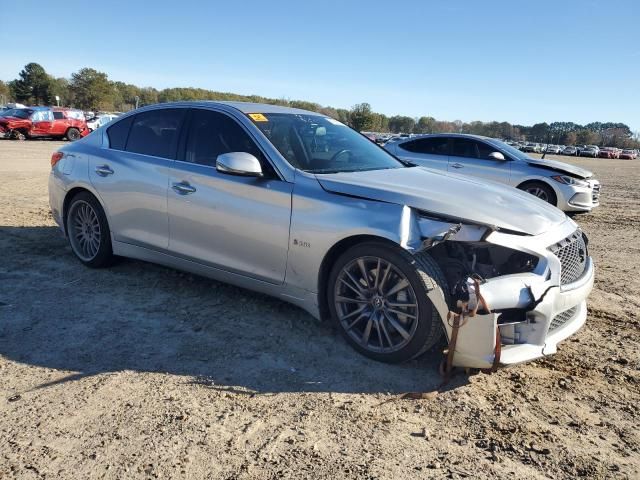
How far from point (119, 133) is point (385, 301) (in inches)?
129

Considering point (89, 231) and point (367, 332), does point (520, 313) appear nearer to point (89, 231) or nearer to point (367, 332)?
point (367, 332)

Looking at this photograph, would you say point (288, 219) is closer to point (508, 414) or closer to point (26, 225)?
point (508, 414)

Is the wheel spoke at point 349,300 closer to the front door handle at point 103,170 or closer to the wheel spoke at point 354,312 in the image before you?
the wheel spoke at point 354,312

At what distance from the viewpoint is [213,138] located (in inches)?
174

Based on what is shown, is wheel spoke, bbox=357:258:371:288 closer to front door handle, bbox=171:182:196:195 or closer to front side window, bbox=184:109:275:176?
front side window, bbox=184:109:275:176

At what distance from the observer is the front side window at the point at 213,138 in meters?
4.20

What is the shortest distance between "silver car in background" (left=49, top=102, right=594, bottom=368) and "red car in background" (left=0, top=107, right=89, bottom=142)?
2615 cm

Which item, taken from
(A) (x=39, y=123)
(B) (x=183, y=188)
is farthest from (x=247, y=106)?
(A) (x=39, y=123)

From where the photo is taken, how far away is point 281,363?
11.4 feet

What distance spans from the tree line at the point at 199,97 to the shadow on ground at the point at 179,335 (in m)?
38.2

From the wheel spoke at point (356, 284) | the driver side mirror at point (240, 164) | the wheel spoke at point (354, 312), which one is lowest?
the wheel spoke at point (354, 312)

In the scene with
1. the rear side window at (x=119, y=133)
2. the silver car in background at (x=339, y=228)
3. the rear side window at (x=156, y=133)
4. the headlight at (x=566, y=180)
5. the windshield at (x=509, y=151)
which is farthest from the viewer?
the windshield at (x=509, y=151)

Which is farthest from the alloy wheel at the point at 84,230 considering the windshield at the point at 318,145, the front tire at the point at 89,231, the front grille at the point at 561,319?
the front grille at the point at 561,319

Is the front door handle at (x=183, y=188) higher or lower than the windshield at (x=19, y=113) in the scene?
higher
